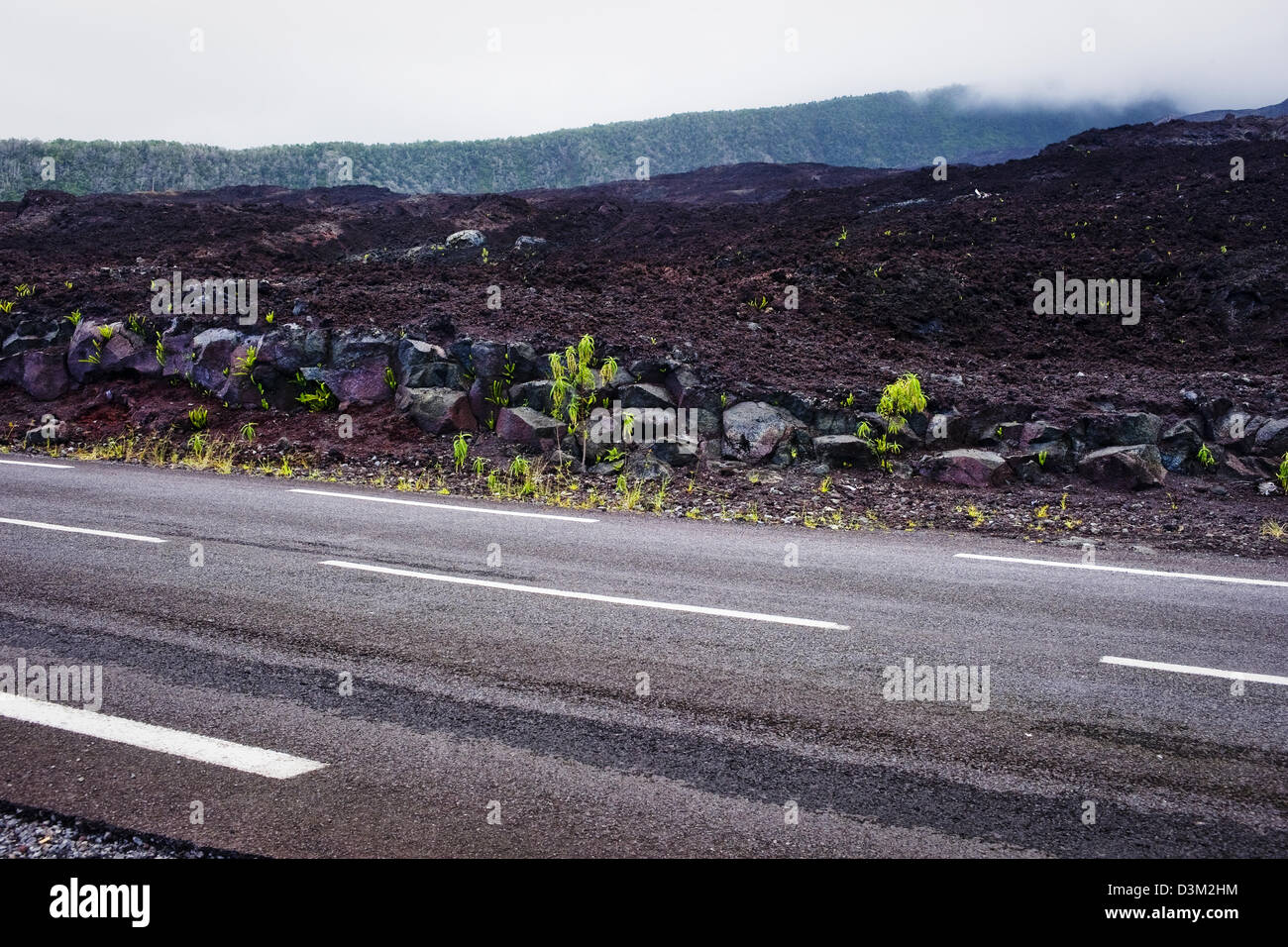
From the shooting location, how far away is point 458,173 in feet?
198

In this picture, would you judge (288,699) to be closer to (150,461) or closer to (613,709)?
(613,709)

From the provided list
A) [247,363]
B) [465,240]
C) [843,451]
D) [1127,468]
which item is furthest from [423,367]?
[465,240]

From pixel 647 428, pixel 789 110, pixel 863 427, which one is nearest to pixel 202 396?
pixel 647 428

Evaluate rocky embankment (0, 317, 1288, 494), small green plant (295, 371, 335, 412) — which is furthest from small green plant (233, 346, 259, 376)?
small green plant (295, 371, 335, 412)

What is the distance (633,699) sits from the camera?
4309 millimetres

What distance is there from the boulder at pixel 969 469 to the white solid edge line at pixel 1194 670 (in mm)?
5331

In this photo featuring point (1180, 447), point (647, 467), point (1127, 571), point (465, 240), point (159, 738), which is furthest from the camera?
point (465, 240)

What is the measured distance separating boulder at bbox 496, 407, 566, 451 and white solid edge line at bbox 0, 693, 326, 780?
299 inches

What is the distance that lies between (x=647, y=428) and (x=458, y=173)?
2157 inches

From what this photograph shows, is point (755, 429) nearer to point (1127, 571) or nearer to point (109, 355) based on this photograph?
point (1127, 571)

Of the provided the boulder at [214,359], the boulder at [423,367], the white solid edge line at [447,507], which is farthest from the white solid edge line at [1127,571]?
the boulder at [214,359]

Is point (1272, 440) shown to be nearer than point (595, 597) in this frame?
No

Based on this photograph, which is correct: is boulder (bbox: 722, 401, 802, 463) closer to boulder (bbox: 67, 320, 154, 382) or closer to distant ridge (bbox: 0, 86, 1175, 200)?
boulder (bbox: 67, 320, 154, 382)

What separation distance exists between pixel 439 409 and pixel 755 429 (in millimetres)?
4458
